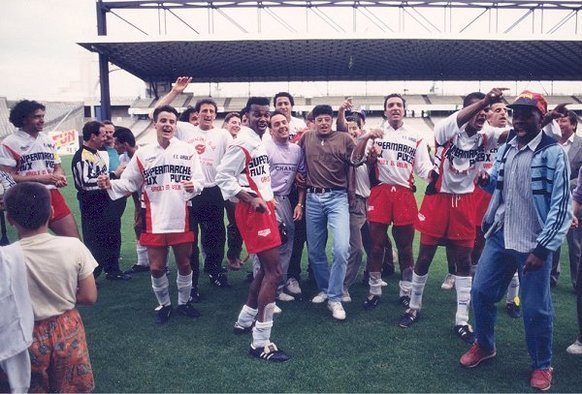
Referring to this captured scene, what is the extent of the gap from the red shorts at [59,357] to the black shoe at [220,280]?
3.45 metres

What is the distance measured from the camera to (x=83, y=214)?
670 centimetres

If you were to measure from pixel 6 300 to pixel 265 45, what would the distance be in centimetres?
2567

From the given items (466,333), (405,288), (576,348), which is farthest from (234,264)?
(576,348)

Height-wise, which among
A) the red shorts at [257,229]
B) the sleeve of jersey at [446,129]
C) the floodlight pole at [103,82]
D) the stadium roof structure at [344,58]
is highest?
the stadium roof structure at [344,58]

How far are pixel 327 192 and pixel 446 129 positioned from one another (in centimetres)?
151

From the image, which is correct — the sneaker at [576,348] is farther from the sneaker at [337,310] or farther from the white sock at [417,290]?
the sneaker at [337,310]

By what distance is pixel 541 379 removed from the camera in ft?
11.6

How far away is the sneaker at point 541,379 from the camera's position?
3.53 metres

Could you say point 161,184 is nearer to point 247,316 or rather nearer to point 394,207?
point 247,316

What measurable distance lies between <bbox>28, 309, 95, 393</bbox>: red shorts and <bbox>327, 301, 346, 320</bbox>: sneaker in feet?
9.03

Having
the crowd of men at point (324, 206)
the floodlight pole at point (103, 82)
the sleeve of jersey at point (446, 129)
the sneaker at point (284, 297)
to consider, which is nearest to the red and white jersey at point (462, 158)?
the crowd of men at point (324, 206)

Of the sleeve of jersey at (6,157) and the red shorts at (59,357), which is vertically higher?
the sleeve of jersey at (6,157)

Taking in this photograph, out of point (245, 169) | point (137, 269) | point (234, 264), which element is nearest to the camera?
point (245, 169)

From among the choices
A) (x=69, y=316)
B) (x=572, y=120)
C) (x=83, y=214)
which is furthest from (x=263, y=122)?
(x=572, y=120)
